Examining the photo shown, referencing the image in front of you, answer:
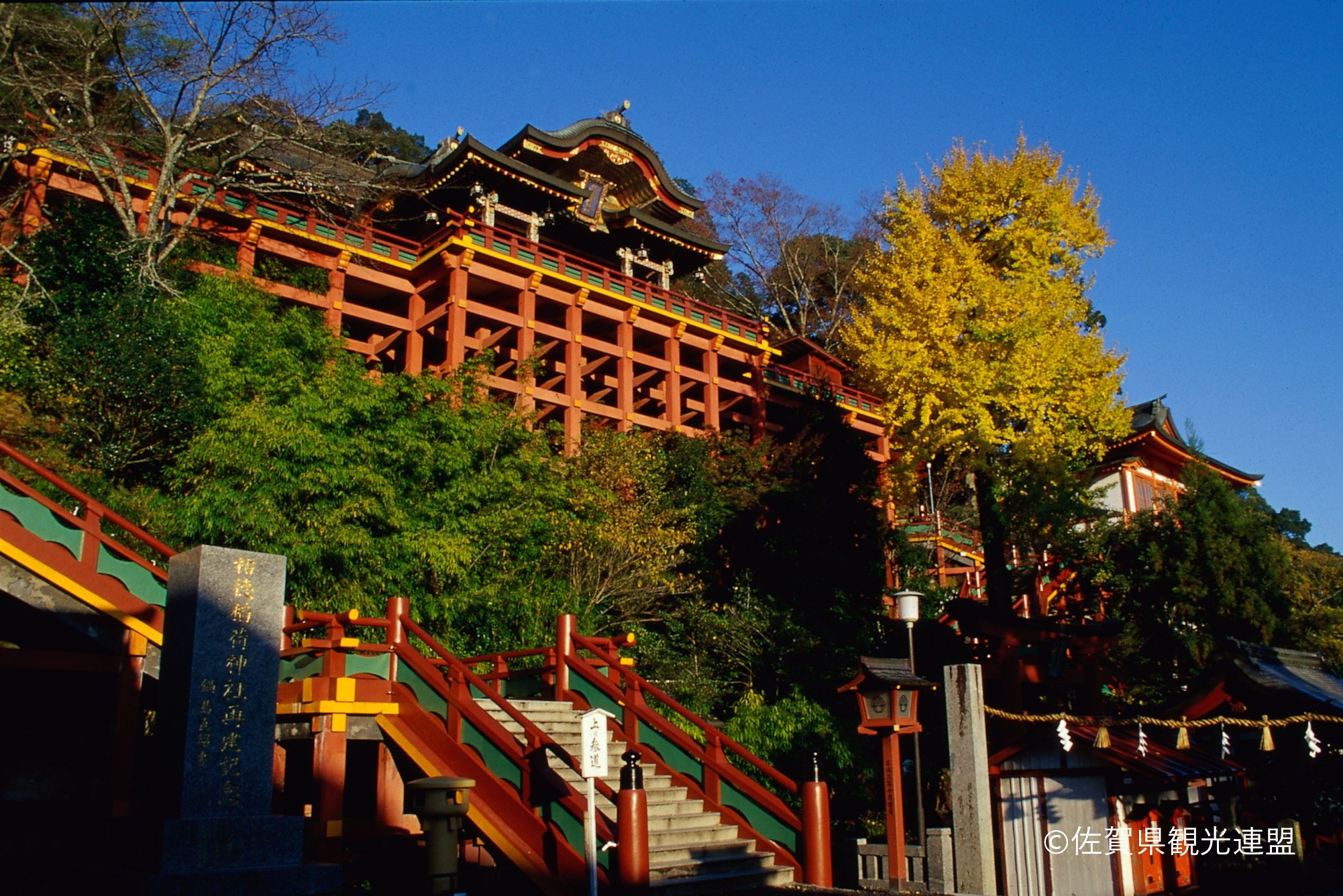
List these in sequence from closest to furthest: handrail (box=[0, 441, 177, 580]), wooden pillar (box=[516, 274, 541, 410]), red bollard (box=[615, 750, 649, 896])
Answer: red bollard (box=[615, 750, 649, 896]), handrail (box=[0, 441, 177, 580]), wooden pillar (box=[516, 274, 541, 410])

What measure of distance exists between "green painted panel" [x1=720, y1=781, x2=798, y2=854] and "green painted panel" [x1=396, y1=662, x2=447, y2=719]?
2.94 meters

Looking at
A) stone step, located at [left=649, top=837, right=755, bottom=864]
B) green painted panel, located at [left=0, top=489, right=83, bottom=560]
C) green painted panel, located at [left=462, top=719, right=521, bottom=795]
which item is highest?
green painted panel, located at [left=0, top=489, right=83, bottom=560]

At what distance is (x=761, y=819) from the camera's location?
1020 centimetres

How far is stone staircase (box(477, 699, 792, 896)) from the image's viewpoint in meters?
8.86

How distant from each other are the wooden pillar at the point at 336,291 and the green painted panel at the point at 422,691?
12823 millimetres

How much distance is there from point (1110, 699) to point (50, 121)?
2067cm

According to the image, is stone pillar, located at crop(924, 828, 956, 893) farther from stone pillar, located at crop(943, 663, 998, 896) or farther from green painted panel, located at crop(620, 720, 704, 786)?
green painted panel, located at crop(620, 720, 704, 786)

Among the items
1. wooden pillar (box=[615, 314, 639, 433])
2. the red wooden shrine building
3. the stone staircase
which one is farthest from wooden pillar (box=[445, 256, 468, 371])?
the stone staircase

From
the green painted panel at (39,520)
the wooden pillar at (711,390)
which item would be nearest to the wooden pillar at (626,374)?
the wooden pillar at (711,390)

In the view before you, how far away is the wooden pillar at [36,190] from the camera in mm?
17500

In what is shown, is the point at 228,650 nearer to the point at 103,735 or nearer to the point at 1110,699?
the point at 103,735

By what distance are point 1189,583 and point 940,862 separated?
41.4 feet

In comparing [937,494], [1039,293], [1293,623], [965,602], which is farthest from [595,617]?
[937,494]

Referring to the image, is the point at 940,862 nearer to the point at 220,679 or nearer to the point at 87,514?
the point at 220,679
